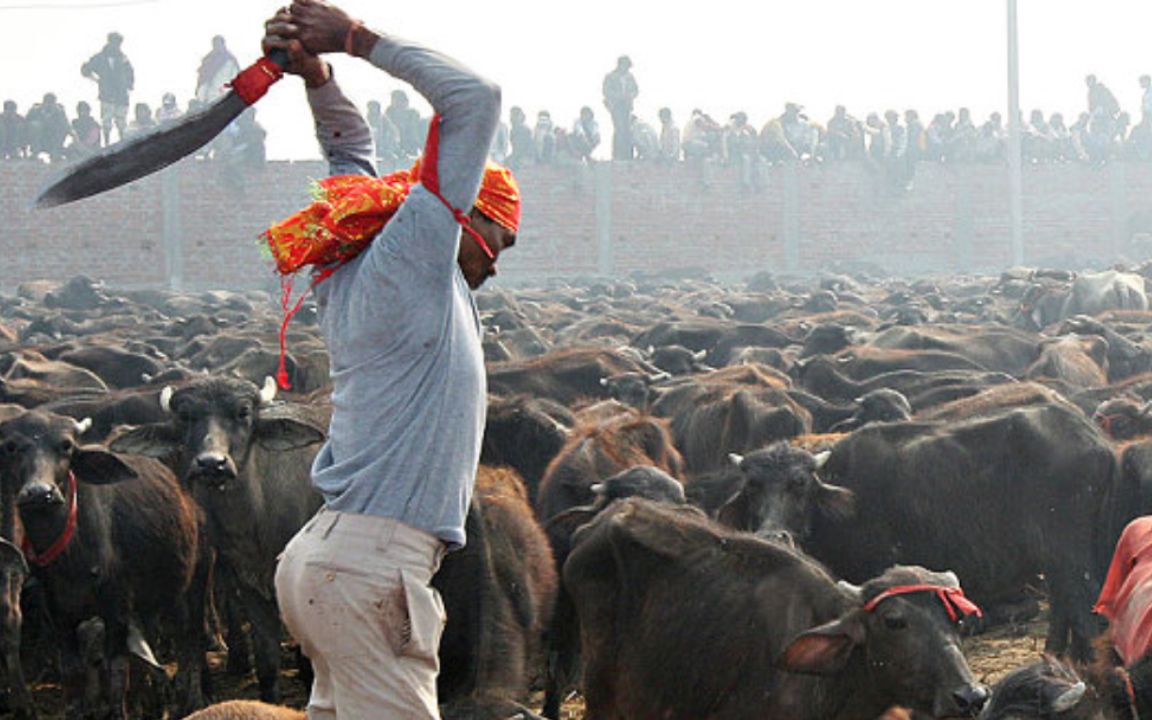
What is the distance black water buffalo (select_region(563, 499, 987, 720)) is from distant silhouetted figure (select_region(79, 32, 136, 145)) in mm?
34528

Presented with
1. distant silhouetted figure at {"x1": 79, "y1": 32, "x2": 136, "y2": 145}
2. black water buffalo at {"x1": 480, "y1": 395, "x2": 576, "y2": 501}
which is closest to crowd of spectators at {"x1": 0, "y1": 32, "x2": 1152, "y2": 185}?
distant silhouetted figure at {"x1": 79, "y1": 32, "x2": 136, "y2": 145}

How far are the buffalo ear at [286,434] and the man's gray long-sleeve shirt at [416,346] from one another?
4.02 meters

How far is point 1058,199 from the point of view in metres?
52.4

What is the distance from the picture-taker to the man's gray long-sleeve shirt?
3637 millimetres

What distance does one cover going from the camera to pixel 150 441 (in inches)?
334

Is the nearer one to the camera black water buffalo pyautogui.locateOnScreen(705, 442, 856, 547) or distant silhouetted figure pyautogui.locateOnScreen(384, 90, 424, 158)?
black water buffalo pyautogui.locateOnScreen(705, 442, 856, 547)

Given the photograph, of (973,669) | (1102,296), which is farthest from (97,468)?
(1102,296)

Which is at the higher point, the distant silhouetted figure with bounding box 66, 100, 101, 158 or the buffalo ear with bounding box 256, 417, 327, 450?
the distant silhouetted figure with bounding box 66, 100, 101, 158

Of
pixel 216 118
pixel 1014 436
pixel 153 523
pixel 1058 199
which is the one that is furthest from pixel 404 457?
pixel 1058 199

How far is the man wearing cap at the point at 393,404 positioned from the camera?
11.9 feet

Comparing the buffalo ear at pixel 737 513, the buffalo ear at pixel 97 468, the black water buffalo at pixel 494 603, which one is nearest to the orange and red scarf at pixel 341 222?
the black water buffalo at pixel 494 603

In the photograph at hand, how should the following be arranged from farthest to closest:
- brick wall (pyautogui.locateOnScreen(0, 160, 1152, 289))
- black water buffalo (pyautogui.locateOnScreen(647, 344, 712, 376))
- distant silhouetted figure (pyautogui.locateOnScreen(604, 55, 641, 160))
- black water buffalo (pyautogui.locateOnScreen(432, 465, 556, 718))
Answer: distant silhouetted figure (pyautogui.locateOnScreen(604, 55, 641, 160))
brick wall (pyautogui.locateOnScreen(0, 160, 1152, 289))
black water buffalo (pyautogui.locateOnScreen(647, 344, 712, 376))
black water buffalo (pyautogui.locateOnScreen(432, 465, 556, 718))

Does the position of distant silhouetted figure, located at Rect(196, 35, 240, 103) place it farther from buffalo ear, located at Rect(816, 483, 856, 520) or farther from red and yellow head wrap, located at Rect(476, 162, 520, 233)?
red and yellow head wrap, located at Rect(476, 162, 520, 233)

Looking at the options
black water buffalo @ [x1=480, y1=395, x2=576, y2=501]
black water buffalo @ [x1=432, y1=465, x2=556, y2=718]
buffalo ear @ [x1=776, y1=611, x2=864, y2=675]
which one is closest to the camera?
buffalo ear @ [x1=776, y1=611, x2=864, y2=675]
